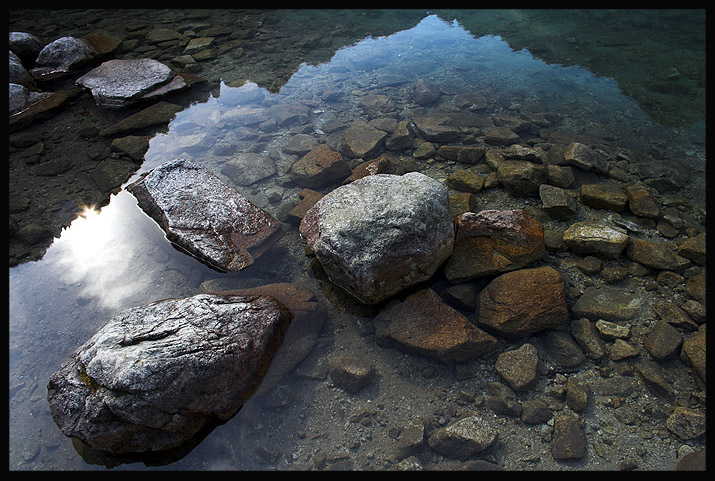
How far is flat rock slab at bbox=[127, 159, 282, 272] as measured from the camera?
332 cm

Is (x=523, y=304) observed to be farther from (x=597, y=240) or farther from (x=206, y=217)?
(x=206, y=217)

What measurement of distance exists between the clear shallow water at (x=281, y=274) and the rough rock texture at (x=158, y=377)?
200 mm

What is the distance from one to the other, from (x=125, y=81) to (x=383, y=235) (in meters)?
5.25

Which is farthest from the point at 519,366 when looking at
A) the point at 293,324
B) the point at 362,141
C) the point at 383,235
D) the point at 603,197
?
the point at 362,141

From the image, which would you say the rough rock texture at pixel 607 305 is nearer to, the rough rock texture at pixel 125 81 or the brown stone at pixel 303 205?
the brown stone at pixel 303 205

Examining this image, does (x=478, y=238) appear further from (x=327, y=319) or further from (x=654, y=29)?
(x=654, y=29)

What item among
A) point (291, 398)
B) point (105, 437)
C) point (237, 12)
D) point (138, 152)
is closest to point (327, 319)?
point (291, 398)

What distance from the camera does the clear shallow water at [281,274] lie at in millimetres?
2455

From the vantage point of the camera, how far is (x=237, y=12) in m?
8.80

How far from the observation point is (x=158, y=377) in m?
2.19

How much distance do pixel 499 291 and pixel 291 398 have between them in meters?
1.66

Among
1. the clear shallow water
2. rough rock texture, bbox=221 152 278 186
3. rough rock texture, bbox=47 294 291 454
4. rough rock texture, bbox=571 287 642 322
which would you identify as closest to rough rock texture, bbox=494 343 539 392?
the clear shallow water

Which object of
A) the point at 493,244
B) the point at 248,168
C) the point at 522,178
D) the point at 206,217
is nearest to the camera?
the point at 493,244

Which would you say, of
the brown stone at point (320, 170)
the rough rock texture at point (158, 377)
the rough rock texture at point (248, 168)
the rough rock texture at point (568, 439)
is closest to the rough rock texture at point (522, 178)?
the brown stone at point (320, 170)
